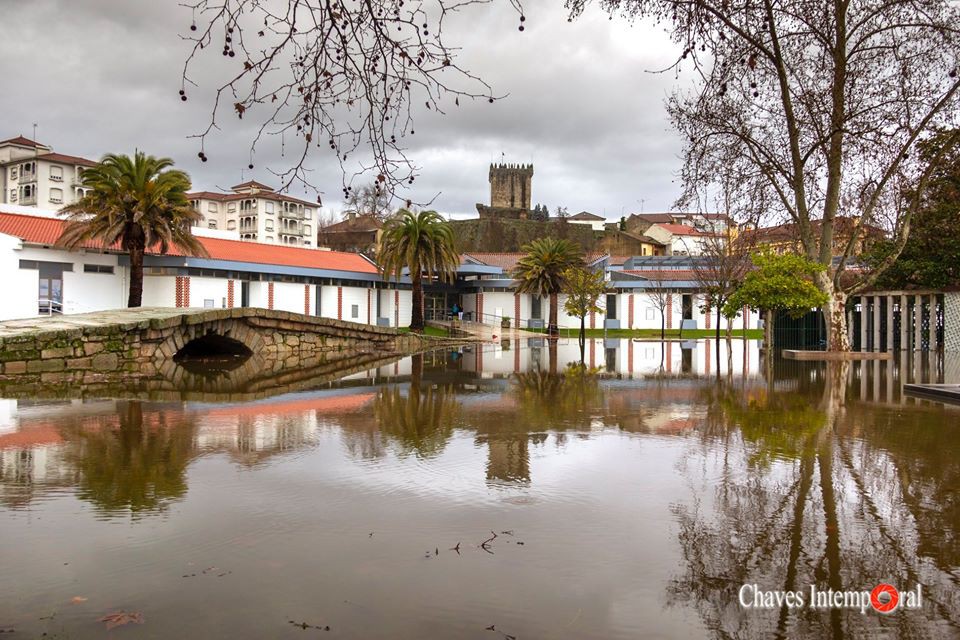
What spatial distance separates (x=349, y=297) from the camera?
50625 mm

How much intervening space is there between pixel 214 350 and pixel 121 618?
2377cm

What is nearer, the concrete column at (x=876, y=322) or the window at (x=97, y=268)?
the concrete column at (x=876, y=322)

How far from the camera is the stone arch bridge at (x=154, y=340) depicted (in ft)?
54.1

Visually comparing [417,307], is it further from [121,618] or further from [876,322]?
[121,618]

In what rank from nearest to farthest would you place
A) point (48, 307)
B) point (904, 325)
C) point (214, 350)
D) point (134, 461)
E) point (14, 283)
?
point (134, 461)
point (214, 350)
point (904, 325)
point (14, 283)
point (48, 307)

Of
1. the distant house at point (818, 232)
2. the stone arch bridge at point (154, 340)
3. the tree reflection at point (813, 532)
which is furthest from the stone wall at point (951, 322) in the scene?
the tree reflection at point (813, 532)

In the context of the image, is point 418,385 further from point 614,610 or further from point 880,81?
point 880,81

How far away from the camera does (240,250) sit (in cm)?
4591

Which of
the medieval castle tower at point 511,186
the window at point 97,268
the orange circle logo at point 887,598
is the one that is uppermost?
the medieval castle tower at point 511,186

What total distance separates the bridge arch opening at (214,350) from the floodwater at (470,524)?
1462 cm

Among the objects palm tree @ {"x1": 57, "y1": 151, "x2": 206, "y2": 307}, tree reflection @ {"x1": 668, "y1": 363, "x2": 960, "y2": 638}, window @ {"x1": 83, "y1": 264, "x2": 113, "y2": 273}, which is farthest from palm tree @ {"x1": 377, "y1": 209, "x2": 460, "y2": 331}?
tree reflection @ {"x1": 668, "y1": 363, "x2": 960, "y2": 638}

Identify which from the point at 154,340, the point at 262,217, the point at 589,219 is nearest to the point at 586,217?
the point at 589,219

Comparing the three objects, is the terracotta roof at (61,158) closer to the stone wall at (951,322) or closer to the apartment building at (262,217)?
the apartment building at (262,217)

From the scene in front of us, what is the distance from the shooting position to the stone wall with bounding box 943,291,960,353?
29994mm
